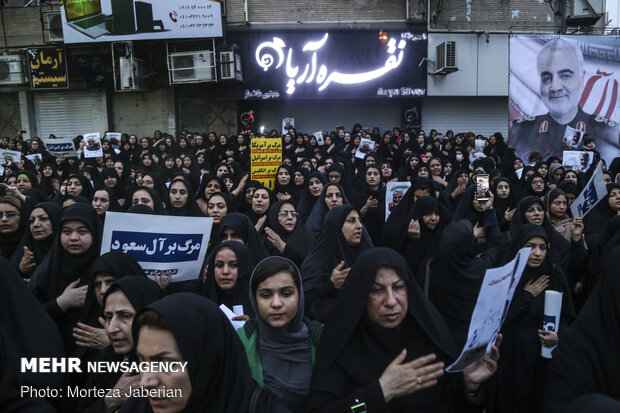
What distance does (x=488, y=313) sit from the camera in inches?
63.1

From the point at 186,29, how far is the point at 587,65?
1068 centimetres

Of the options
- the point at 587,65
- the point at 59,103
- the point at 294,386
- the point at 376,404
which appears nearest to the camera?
the point at 376,404

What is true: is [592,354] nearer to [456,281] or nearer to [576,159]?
[456,281]

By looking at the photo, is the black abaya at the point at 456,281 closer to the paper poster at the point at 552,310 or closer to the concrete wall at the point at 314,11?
the paper poster at the point at 552,310

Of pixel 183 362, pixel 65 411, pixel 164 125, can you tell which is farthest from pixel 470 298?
pixel 164 125

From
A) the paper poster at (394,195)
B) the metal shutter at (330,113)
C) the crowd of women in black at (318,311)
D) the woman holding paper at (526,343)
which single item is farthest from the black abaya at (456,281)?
the metal shutter at (330,113)

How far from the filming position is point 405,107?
45.2ft

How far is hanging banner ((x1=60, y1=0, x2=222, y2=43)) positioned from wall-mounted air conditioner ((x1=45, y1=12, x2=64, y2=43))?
3.13 ft

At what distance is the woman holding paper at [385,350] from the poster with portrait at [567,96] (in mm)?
10498

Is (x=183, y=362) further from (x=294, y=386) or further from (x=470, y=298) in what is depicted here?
(x=470, y=298)

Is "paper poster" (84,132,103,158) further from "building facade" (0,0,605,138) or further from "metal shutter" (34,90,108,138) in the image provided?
"metal shutter" (34,90,108,138)

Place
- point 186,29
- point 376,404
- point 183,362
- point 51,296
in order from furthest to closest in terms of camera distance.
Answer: point 186,29
point 51,296
point 376,404
point 183,362

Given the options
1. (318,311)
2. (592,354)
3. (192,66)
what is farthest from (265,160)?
(192,66)

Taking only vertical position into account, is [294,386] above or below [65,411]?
above
